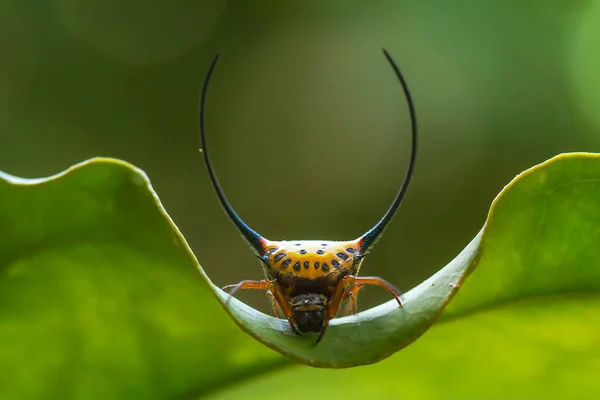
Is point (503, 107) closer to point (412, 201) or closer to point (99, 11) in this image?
point (412, 201)

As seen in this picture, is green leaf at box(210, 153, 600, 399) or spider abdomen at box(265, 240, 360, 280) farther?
spider abdomen at box(265, 240, 360, 280)

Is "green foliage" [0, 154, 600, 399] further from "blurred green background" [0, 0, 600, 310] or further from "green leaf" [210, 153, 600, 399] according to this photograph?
"blurred green background" [0, 0, 600, 310]

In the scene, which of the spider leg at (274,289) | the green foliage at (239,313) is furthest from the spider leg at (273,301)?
the green foliage at (239,313)

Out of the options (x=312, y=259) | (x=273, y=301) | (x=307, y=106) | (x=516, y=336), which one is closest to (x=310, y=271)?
(x=312, y=259)

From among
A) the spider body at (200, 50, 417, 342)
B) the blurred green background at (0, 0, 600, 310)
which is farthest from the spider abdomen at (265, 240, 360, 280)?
the blurred green background at (0, 0, 600, 310)

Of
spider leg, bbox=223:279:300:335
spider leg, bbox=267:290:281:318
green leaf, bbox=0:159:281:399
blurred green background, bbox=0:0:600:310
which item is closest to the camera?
green leaf, bbox=0:159:281:399

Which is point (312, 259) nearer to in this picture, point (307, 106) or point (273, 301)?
point (273, 301)

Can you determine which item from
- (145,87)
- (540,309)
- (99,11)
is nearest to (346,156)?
(145,87)
